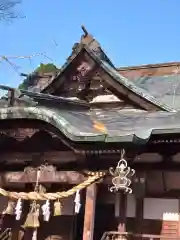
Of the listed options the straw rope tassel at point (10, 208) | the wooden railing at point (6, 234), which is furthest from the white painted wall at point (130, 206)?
the wooden railing at point (6, 234)

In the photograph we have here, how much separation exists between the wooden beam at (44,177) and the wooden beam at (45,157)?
12.7 inches

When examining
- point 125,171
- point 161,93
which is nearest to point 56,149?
point 125,171

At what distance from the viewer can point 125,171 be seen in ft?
21.4

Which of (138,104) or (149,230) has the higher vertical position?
(138,104)

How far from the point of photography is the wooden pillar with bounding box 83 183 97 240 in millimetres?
6910

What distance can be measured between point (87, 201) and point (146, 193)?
1342 mm

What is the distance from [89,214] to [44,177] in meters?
1.12

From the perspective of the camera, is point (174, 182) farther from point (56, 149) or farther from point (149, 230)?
point (56, 149)

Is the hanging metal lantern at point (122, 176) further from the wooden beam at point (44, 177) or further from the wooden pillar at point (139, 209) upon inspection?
the wooden pillar at point (139, 209)

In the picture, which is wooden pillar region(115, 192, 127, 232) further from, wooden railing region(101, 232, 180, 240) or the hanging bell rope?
the hanging bell rope

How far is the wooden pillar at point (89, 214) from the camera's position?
6910 mm

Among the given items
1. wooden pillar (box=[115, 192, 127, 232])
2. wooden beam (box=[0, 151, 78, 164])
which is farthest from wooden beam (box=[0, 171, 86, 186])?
wooden pillar (box=[115, 192, 127, 232])

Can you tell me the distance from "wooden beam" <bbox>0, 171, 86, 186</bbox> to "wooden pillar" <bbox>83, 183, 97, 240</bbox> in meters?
0.26

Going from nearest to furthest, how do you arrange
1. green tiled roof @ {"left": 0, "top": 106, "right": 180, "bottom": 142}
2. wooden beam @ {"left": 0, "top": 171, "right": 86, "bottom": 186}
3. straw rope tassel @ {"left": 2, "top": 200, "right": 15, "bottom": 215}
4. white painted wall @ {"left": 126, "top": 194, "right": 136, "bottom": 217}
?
1. green tiled roof @ {"left": 0, "top": 106, "right": 180, "bottom": 142}
2. wooden beam @ {"left": 0, "top": 171, "right": 86, "bottom": 186}
3. straw rope tassel @ {"left": 2, "top": 200, "right": 15, "bottom": 215}
4. white painted wall @ {"left": 126, "top": 194, "right": 136, "bottom": 217}
